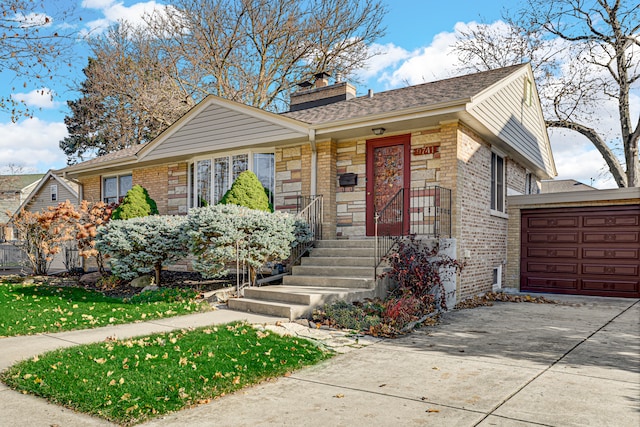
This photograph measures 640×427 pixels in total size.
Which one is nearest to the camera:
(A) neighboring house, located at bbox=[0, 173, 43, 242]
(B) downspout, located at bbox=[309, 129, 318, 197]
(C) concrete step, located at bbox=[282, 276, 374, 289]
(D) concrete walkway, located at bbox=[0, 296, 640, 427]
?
(D) concrete walkway, located at bbox=[0, 296, 640, 427]

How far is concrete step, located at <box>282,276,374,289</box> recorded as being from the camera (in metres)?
7.89

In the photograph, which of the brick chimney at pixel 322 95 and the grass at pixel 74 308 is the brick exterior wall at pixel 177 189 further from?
the brick chimney at pixel 322 95

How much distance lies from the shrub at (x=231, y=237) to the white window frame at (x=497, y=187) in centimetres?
560

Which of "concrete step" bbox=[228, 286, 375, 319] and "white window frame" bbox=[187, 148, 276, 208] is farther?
"white window frame" bbox=[187, 148, 276, 208]

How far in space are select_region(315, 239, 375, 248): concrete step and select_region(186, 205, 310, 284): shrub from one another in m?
1.30

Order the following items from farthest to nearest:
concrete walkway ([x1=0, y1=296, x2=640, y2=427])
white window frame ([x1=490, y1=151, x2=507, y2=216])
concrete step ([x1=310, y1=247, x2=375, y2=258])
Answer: white window frame ([x1=490, y1=151, x2=507, y2=216]) < concrete step ([x1=310, y1=247, x2=375, y2=258]) < concrete walkway ([x1=0, y1=296, x2=640, y2=427])

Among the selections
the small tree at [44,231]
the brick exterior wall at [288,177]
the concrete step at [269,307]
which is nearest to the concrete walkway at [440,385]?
the concrete step at [269,307]

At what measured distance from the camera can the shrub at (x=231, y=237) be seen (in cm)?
805

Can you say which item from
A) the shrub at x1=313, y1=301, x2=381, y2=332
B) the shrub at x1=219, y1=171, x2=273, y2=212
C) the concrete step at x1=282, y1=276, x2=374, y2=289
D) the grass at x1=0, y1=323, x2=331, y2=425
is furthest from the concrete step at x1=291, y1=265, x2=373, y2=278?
the grass at x1=0, y1=323, x2=331, y2=425

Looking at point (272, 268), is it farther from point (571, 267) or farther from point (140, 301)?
point (571, 267)

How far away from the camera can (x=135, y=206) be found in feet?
39.0

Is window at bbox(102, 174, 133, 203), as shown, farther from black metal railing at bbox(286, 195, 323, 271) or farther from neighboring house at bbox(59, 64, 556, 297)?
black metal railing at bbox(286, 195, 323, 271)

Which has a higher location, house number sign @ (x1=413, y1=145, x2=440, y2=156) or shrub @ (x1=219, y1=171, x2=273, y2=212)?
house number sign @ (x1=413, y1=145, x2=440, y2=156)

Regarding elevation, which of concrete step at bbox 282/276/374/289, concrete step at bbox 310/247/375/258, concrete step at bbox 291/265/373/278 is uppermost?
concrete step at bbox 310/247/375/258
